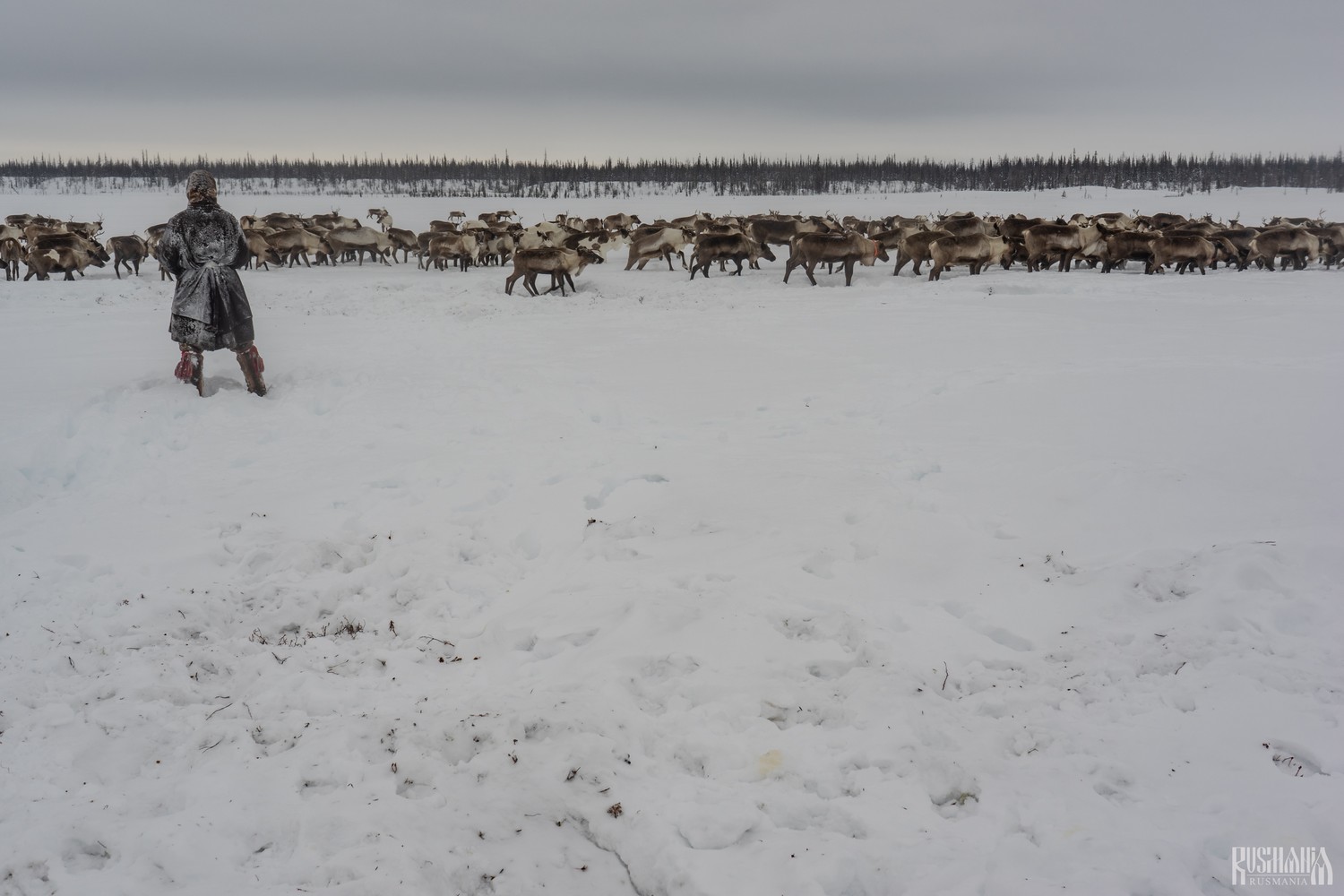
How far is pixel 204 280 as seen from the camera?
23.0 ft

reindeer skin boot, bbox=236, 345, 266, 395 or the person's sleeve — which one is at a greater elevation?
the person's sleeve

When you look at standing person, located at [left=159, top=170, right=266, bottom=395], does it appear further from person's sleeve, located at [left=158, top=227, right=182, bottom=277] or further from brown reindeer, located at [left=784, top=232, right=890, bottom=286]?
brown reindeer, located at [left=784, top=232, right=890, bottom=286]

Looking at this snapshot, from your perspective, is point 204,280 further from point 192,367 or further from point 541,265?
point 541,265

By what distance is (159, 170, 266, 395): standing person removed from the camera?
6.96 m

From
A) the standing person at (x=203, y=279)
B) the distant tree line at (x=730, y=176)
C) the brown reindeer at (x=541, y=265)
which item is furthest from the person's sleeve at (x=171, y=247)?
the distant tree line at (x=730, y=176)

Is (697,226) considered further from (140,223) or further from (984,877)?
(140,223)

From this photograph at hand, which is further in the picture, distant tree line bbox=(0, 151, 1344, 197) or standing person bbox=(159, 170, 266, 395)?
distant tree line bbox=(0, 151, 1344, 197)

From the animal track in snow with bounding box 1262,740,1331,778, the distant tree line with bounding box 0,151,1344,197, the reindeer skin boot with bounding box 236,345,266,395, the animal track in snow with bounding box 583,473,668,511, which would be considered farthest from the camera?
the distant tree line with bounding box 0,151,1344,197
